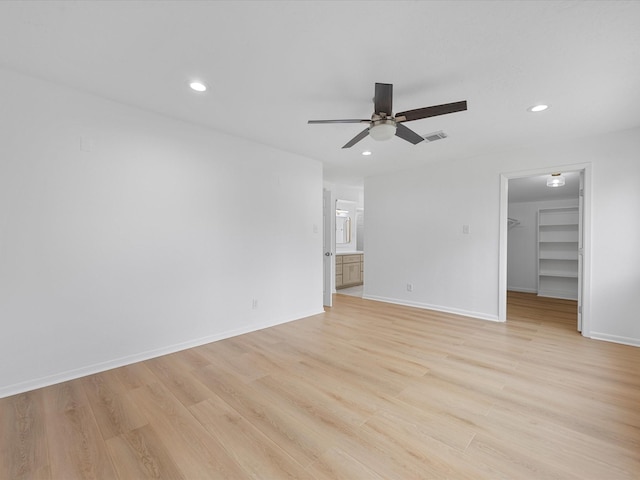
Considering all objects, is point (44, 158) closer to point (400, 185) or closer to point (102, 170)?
point (102, 170)

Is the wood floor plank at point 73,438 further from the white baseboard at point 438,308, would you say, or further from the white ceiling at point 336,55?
the white baseboard at point 438,308

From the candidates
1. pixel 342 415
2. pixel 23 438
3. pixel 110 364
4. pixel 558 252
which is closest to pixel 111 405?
pixel 23 438

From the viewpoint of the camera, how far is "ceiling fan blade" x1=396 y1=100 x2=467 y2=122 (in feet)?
Result: 6.68

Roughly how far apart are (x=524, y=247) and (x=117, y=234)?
25.0 ft

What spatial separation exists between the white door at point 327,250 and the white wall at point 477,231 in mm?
993

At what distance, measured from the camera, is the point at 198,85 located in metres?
2.35

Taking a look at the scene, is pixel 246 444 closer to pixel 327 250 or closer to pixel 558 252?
pixel 327 250

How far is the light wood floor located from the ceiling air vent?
2.46 m

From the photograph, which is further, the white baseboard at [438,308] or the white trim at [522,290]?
the white trim at [522,290]

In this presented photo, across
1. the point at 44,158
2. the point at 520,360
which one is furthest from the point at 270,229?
the point at 520,360

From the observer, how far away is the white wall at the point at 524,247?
20.7 ft

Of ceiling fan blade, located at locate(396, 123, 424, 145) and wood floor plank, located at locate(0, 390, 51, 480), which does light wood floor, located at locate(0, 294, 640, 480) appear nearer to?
wood floor plank, located at locate(0, 390, 51, 480)

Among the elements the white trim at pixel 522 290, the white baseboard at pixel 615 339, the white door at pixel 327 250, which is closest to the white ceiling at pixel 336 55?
the white door at pixel 327 250

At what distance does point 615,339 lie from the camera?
3305 millimetres
